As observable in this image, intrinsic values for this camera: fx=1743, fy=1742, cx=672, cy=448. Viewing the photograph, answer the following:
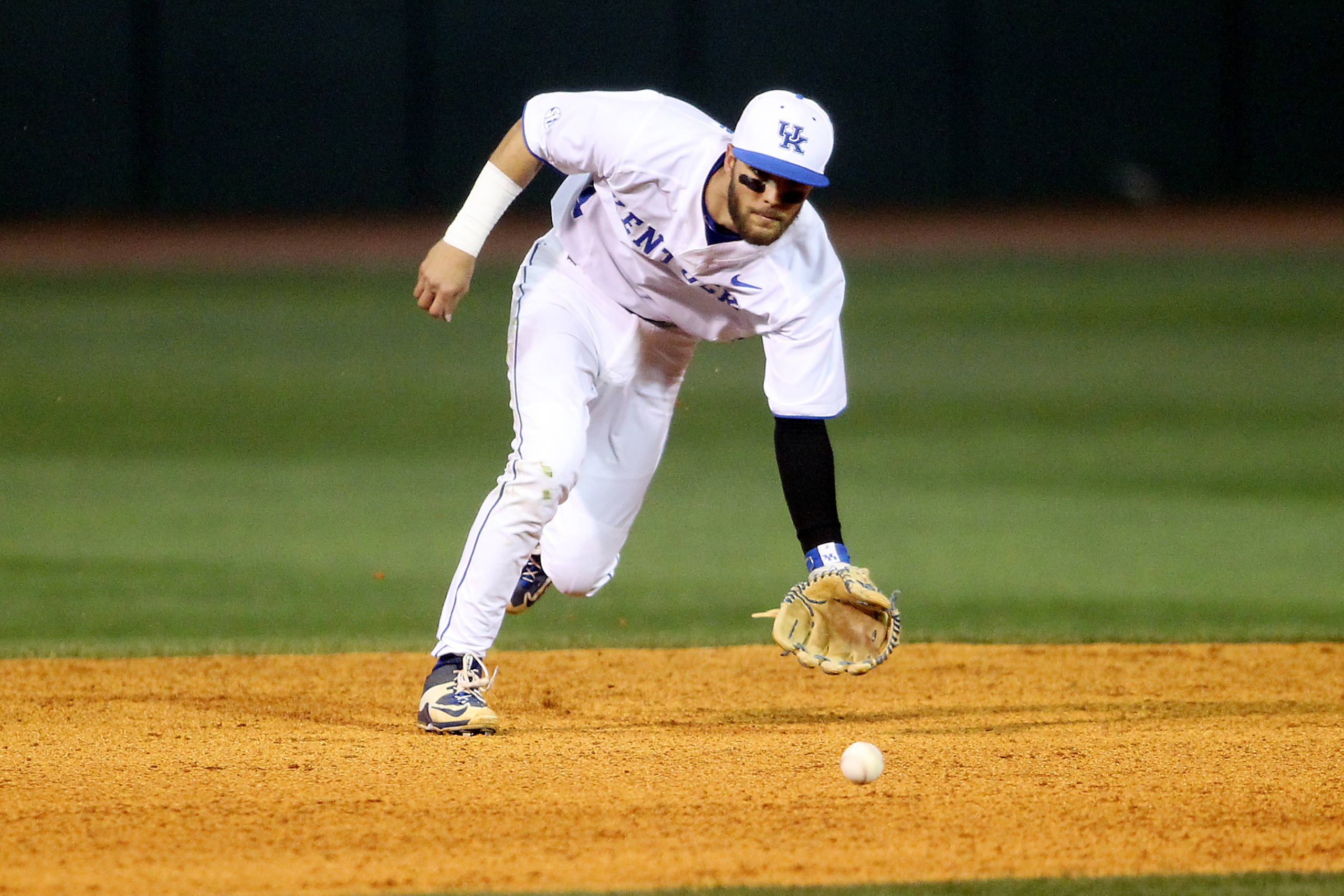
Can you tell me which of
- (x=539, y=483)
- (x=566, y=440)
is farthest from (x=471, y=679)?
(x=566, y=440)

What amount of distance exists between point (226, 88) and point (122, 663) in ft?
59.3

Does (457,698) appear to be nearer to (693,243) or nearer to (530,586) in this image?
(530,586)

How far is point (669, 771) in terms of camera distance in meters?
4.39

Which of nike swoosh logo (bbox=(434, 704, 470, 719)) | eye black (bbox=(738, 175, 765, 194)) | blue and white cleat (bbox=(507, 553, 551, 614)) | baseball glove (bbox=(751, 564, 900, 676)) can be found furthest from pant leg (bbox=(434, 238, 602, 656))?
blue and white cleat (bbox=(507, 553, 551, 614))

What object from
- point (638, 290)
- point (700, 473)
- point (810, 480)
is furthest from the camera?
point (700, 473)

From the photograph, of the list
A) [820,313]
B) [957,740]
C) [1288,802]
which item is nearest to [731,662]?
[957,740]

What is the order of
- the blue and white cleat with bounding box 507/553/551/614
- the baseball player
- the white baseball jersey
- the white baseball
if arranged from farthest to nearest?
1. the blue and white cleat with bounding box 507/553/551/614
2. the white baseball jersey
3. the baseball player
4. the white baseball

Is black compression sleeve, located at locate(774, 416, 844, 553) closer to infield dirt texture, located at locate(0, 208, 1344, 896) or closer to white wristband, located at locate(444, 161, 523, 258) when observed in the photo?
infield dirt texture, located at locate(0, 208, 1344, 896)

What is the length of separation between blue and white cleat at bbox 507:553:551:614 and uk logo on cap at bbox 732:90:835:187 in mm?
1849

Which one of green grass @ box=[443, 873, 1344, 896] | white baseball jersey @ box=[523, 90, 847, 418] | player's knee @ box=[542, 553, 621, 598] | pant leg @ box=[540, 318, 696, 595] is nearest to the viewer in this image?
green grass @ box=[443, 873, 1344, 896]

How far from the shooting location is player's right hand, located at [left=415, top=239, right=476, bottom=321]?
4609 millimetres

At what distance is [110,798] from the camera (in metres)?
4.09

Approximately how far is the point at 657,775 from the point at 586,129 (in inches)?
68.2

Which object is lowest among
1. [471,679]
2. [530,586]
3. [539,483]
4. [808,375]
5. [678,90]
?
[678,90]
